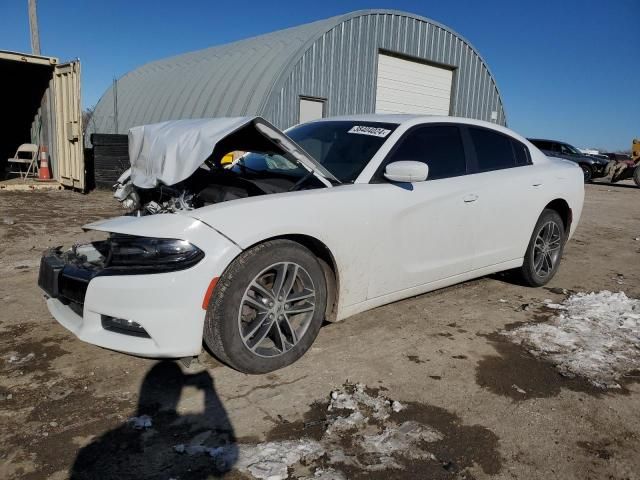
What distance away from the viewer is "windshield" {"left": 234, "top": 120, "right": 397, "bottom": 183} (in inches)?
143

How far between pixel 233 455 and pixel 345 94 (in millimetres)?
13932

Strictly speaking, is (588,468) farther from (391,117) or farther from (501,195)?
(391,117)

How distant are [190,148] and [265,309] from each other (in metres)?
1.12

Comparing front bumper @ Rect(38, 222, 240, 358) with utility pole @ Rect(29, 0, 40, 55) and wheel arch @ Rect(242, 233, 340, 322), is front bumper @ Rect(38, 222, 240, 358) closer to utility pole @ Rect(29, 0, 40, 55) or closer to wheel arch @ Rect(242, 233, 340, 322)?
wheel arch @ Rect(242, 233, 340, 322)

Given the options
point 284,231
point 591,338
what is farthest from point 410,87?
point 284,231

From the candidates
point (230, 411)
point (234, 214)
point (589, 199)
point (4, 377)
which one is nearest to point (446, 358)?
point (230, 411)

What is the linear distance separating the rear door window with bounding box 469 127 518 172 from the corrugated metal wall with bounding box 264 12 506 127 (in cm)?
922

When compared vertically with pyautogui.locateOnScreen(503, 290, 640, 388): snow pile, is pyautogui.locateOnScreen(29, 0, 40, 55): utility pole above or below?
above

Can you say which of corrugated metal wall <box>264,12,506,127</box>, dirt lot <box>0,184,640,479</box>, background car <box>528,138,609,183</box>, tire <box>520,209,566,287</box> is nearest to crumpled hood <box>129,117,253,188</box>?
dirt lot <box>0,184,640,479</box>

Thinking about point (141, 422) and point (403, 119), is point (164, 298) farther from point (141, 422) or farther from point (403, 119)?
point (403, 119)

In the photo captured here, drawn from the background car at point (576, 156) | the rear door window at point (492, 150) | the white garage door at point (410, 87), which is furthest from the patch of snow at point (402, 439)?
the background car at point (576, 156)

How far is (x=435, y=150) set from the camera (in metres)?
3.94

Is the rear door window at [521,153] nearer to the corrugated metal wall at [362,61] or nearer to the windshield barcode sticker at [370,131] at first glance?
the windshield barcode sticker at [370,131]

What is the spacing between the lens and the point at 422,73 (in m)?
17.3
